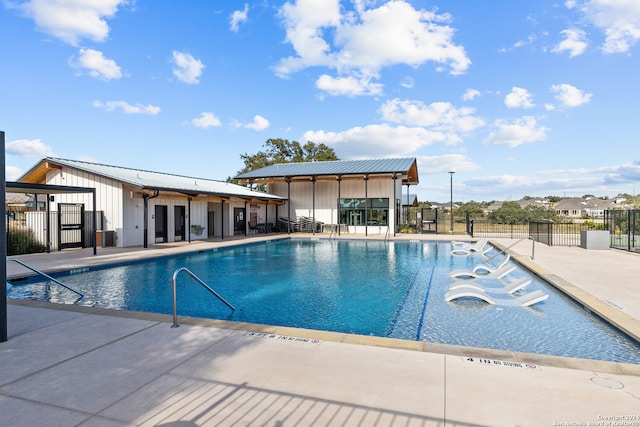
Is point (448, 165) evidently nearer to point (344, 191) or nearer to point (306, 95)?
point (344, 191)

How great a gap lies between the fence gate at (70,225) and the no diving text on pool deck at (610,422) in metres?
16.3

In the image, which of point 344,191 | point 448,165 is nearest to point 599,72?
point 448,165

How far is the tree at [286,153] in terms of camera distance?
4109cm

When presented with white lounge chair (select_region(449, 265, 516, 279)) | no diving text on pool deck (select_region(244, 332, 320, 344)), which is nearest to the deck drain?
no diving text on pool deck (select_region(244, 332, 320, 344))

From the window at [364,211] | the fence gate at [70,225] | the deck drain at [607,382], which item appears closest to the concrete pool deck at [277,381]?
the deck drain at [607,382]

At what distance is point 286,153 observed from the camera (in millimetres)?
41438

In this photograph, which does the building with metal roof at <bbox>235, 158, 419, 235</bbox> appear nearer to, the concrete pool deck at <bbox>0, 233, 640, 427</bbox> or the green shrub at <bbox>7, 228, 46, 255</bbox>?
the green shrub at <bbox>7, 228, 46, 255</bbox>

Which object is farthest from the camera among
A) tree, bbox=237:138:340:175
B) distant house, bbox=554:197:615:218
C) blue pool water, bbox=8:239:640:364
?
distant house, bbox=554:197:615:218

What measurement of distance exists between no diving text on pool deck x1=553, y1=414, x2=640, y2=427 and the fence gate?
1631 cm

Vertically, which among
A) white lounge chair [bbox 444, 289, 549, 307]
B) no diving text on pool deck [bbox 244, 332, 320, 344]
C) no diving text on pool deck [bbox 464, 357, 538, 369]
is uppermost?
no diving text on pool deck [bbox 464, 357, 538, 369]

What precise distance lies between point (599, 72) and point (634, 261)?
718 cm

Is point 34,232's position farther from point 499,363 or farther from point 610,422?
point 610,422

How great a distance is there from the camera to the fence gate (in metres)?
13.6

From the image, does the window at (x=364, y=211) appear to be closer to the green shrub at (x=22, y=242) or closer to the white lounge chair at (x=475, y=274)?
the white lounge chair at (x=475, y=274)
